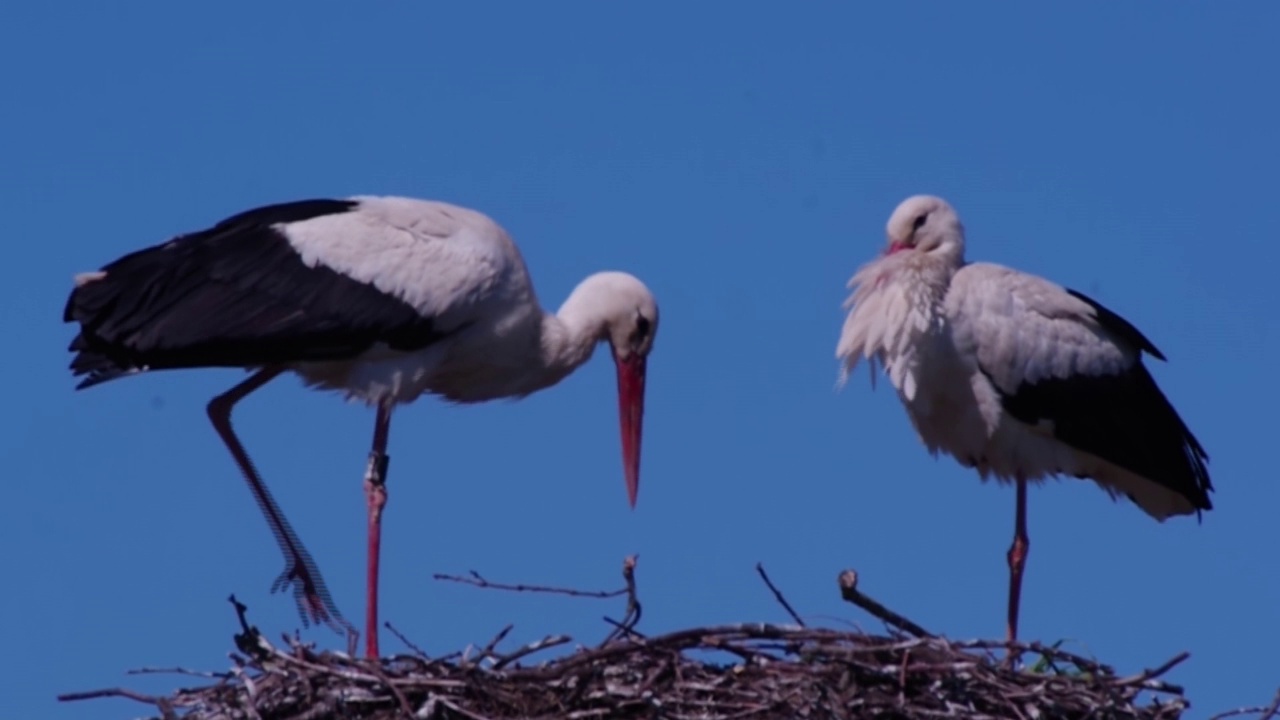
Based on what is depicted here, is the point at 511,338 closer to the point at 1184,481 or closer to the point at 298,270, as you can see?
the point at 298,270

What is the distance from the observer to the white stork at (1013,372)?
38.1ft

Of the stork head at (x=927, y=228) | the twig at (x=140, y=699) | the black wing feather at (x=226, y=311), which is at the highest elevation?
the stork head at (x=927, y=228)

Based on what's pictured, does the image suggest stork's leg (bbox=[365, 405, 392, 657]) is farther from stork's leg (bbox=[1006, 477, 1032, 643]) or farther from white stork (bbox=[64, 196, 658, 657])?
stork's leg (bbox=[1006, 477, 1032, 643])

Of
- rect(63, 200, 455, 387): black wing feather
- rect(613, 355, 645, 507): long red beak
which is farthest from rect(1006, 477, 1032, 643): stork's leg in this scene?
rect(63, 200, 455, 387): black wing feather

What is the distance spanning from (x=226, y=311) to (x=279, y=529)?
97 centimetres

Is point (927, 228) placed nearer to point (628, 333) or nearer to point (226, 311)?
point (628, 333)

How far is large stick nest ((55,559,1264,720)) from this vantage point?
8727mm

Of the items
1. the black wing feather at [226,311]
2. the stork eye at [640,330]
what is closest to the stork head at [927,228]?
the stork eye at [640,330]

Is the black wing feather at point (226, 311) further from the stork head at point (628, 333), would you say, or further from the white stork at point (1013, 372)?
the white stork at point (1013, 372)

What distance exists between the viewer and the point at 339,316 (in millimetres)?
10586

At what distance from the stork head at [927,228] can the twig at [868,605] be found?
3.03 metres

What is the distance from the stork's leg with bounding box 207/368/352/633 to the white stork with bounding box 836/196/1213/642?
92.8 inches

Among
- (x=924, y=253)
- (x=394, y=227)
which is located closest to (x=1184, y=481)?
(x=924, y=253)

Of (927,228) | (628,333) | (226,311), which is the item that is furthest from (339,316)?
(927,228)
